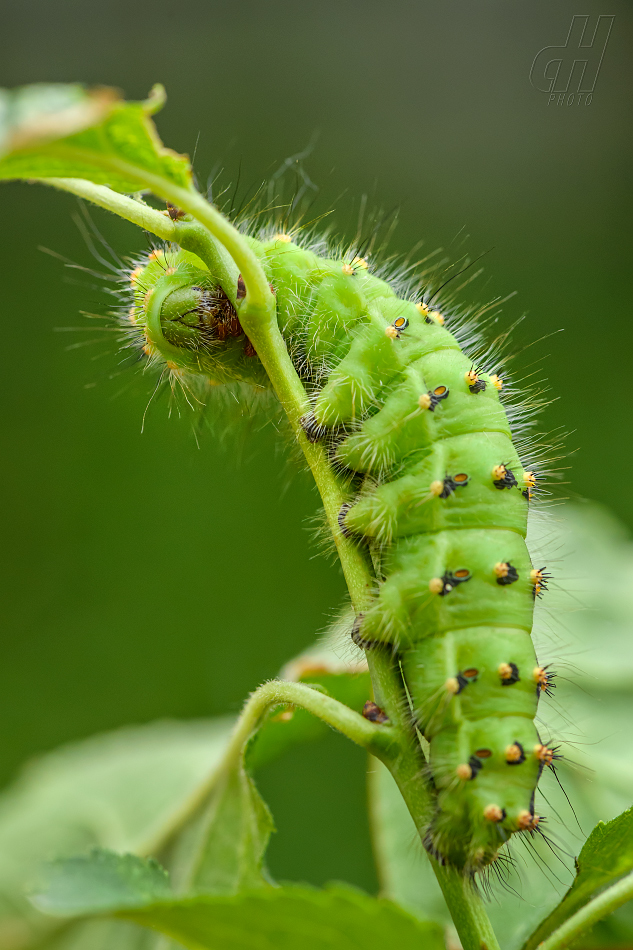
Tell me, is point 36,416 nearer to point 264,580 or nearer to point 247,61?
point 264,580

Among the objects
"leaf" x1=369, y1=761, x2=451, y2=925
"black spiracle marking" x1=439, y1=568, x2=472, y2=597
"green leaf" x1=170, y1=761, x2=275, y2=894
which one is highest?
"black spiracle marking" x1=439, y1=568, x2=472, y2=597

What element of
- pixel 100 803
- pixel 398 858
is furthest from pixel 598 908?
pixel 100 803

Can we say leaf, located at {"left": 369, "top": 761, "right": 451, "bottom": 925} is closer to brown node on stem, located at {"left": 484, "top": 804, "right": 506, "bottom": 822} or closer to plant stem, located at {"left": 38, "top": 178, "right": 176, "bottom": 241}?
brown node on stem, located at {"left": 484, "top": 804, "right": 506, "bottom": 822}

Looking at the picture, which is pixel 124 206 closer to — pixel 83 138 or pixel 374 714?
pixel 83 138

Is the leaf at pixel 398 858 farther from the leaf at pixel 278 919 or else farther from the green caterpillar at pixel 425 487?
the leaf at pixel 278 919

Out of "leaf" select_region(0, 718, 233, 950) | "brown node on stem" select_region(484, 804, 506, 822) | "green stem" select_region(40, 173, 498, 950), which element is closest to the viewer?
"green stem" select_region(40, 173, 498, 950)

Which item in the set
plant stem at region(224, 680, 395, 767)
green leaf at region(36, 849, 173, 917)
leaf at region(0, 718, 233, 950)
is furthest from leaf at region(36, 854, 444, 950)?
leaf at region(0, 718, 233, 950)
